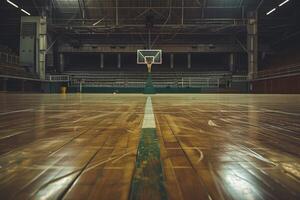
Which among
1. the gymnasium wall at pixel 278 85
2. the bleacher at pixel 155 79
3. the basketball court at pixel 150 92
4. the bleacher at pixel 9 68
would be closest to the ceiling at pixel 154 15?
the basketball court at pixel 150 92

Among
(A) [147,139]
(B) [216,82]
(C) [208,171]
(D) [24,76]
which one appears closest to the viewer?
(C) [208,171]

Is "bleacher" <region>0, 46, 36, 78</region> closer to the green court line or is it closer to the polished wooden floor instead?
the polished wooden floor

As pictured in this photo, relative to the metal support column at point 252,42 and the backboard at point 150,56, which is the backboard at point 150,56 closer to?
the backboard at point 150,56

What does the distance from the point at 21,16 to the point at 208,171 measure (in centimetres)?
2378

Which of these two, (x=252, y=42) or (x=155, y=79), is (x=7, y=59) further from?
(x=252, y=42)

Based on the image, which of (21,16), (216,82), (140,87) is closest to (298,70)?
(216,82)

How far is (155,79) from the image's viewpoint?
2473 centimetres

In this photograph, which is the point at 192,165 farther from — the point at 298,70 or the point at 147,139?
the point at 298,70

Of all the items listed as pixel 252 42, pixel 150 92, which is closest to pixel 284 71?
pixel 252 42

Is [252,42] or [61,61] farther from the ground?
[252,42]

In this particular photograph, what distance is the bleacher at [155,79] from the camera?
23.4 meters

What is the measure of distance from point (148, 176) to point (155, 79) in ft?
78.9

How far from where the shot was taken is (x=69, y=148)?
47.1 inches

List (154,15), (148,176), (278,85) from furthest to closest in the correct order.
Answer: (154,15), (278,85), (148,176)
